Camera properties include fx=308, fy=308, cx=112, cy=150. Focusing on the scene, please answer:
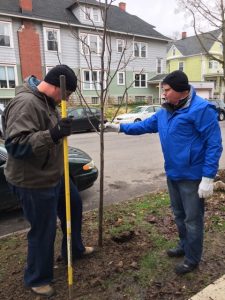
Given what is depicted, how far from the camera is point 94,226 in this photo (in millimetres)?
4070

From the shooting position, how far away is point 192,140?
104 inches

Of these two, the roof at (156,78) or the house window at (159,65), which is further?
the house window at (159,65)

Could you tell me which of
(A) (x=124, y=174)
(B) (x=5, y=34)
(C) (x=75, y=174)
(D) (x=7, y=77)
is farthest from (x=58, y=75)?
(B) (x=5, y=34)

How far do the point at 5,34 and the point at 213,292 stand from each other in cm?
2640

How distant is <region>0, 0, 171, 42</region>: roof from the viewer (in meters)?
25.0

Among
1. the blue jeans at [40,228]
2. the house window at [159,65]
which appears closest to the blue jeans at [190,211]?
the blue jeans at [40,228]

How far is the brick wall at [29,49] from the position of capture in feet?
83.3

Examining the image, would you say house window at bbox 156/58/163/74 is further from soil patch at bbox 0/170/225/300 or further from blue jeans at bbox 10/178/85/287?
blue jeans at bbox 10/178/85/287

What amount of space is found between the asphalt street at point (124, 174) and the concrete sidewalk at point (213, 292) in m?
2.85

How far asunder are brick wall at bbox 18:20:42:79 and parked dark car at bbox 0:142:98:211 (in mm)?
21943

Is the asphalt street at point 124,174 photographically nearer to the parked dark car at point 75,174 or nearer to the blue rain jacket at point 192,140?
the parked dark car at point 75,174

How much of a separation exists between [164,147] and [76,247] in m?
1.37

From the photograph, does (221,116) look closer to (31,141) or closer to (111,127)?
(111,127)

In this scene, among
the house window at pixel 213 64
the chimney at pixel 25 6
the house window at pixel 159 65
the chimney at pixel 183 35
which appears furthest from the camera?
the chimney at pixel 183 35
